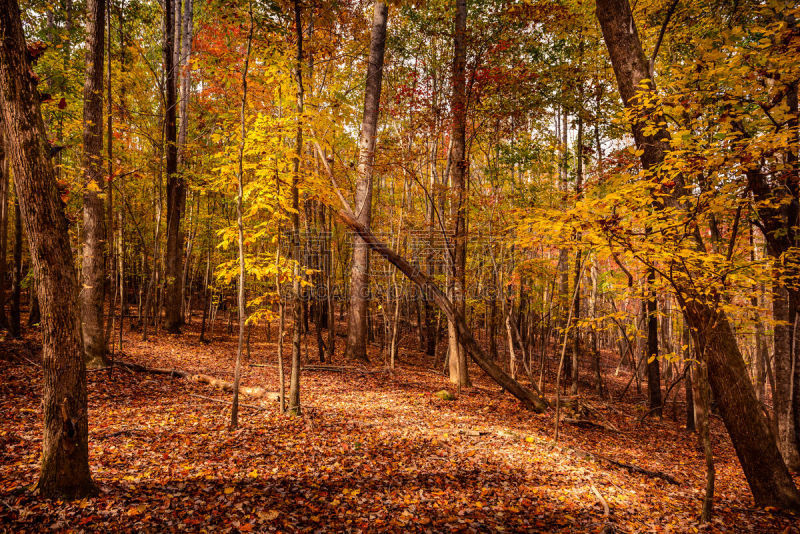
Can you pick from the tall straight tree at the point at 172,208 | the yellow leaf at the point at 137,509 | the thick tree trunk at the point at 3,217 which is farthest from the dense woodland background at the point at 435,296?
the tall straight tree at the point at 172,208

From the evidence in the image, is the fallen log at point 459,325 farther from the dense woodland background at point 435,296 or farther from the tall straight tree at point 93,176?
the tall straight tree at point 93,176

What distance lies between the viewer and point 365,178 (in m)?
10.9

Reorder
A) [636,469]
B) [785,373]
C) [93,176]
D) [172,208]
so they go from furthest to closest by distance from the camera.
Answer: [172,208] → [93,176] → [785,373] → [636,469]

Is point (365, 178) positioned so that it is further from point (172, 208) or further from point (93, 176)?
point (172, 208)

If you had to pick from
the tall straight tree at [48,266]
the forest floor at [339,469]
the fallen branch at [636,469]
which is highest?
the tall straight tree at [48,266]

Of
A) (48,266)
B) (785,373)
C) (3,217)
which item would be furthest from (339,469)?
(3,217)

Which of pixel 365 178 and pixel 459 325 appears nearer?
pixel 459 325

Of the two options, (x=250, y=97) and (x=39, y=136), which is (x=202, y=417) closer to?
(x=39, y=136)

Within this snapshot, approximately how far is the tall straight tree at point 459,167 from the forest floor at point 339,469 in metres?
2.02

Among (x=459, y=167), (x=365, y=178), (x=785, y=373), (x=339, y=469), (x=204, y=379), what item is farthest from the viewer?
(x=365, y=178)

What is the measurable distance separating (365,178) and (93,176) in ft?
20.8

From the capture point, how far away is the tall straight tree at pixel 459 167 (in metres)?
10.1

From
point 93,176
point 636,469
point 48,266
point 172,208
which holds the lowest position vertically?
point 636,469

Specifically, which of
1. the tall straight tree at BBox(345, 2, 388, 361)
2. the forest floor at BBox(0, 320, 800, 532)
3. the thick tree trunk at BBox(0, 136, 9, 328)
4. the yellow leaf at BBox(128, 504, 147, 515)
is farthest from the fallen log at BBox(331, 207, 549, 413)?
the thick tree trunk at BBox(0, 136, 9, 328)
